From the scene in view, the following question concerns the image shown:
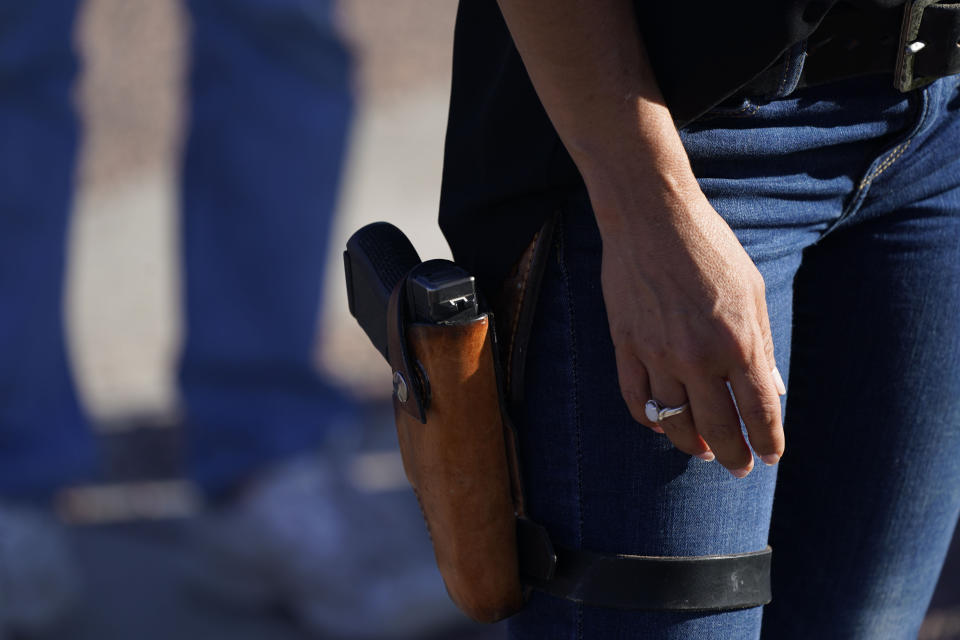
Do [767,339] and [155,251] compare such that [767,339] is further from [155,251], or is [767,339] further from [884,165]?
[155,251]

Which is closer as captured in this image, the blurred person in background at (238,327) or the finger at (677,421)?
the finger at (677,421)

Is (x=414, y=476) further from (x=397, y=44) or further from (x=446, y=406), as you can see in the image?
(x=397, y=44)

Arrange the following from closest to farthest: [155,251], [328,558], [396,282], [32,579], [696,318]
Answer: [696,318], [396,282], [32,579], [328,558], [155,251]

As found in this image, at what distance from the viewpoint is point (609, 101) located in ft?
2.48

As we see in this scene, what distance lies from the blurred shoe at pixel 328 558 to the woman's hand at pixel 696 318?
4.94 feet

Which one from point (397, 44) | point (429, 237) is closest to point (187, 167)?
point (429, 237)

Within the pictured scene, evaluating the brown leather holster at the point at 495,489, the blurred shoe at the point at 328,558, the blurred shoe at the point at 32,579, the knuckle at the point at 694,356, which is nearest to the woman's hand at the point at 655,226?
the knuckle at the point at 694,356

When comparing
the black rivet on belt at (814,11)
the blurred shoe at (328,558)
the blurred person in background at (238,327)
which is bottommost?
the blurred shoe at (328,558)

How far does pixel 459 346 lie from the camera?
88cm

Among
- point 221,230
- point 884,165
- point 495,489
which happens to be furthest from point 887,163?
point 221,230

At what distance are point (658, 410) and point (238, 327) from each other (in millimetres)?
2148

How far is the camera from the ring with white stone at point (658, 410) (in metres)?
0.78

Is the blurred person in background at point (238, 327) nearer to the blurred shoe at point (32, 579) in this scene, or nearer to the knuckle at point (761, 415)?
the blurred shoe at point (32, 579)

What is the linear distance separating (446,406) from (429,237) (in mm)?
2766
